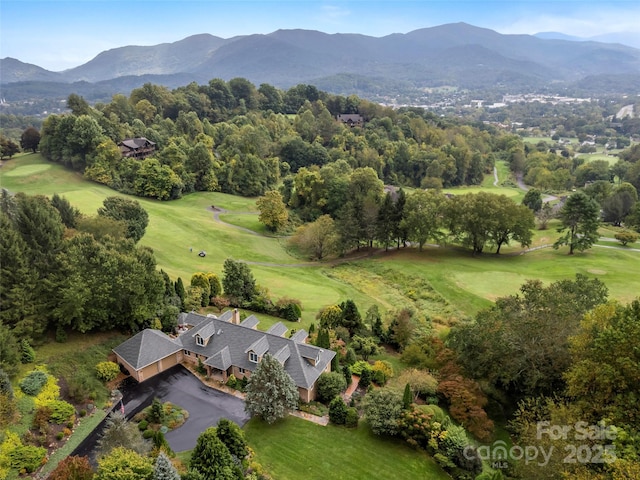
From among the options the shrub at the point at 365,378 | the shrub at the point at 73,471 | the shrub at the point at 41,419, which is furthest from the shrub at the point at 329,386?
the shrub at the point at 41,419

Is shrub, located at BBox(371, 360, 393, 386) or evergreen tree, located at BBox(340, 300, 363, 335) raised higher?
evergreen tree, located at BBox(340, 300, 363, 335)

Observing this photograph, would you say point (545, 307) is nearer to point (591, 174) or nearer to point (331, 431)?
point (331, 431)

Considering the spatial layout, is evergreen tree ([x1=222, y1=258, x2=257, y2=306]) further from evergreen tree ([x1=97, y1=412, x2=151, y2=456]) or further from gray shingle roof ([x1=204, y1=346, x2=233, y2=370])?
evergreen tree ([x1=97, y1=412, x2=151, y2=456])

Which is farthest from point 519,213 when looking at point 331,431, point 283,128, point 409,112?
point 409,112

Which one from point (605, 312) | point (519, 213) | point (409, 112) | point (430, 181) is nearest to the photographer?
point (605, 312)

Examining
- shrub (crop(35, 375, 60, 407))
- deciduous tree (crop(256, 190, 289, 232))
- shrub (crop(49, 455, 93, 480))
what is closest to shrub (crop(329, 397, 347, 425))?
shrub (crop(49, 455, 93, 480))

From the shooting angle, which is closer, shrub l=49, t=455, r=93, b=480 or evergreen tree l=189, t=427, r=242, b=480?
shrub l=49, t=455, r=93, b=480

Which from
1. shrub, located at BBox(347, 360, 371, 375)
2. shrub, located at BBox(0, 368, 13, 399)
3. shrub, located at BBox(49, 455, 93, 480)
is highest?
shrub, located at BBox(0, 368, 13, 399)
